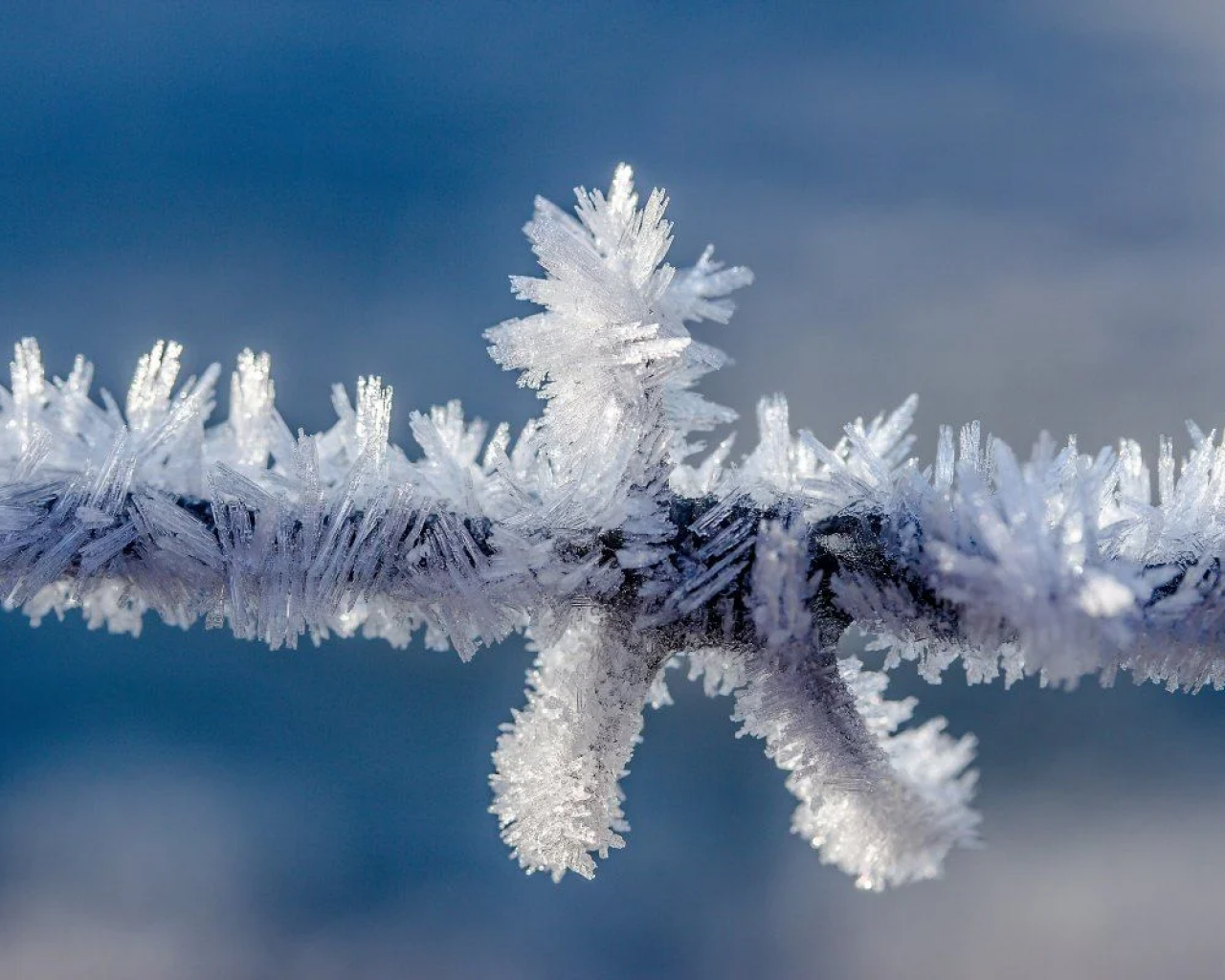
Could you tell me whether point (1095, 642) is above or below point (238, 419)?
below

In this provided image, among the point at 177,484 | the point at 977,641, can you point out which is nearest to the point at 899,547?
the point at 977,641

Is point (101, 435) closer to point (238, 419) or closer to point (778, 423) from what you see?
point (238, 419)

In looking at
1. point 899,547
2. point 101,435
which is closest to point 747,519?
point 899,547

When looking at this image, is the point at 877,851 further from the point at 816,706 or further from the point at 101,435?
the point at 101,435

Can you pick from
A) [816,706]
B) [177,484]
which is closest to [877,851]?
[816,706]

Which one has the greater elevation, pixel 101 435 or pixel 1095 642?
pixel 101 435
